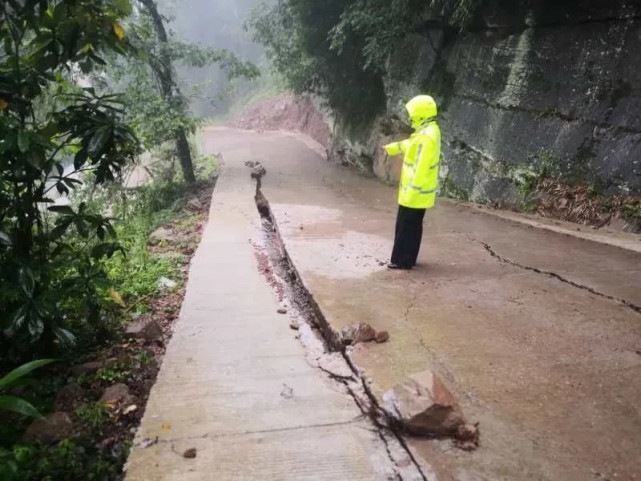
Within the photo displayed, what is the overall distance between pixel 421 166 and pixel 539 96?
Answer: 403cm

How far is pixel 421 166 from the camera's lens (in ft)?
14.7

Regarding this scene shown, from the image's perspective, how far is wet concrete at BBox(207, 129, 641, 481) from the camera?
7.64 feet

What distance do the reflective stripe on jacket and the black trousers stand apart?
13 centimetres

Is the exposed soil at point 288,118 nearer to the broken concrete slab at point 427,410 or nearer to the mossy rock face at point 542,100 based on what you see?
the mossy rock face at point 542,100

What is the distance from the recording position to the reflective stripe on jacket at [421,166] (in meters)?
4.45

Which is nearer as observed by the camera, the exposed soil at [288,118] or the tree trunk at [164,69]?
the tree trunk at [164,69]

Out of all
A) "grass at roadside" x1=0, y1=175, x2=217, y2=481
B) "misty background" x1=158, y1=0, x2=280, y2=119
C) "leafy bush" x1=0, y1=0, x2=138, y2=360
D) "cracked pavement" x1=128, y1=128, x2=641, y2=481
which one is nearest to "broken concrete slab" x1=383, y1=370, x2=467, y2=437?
"cracked pavement" x1=128, y1=128, x2=641, y2=481

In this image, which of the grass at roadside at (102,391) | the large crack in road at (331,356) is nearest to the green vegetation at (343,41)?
the large crack in road at (331,356)

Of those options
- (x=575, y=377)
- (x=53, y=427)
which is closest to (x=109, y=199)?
(x=53, y=427)

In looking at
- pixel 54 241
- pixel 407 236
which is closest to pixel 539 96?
pixel 407 236

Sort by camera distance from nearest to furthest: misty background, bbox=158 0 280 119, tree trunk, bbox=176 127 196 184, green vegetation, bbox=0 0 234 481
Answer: green vegetation, bbox=0 0 234 481
tree trunk, bbox=176 127 196 184
misty background, bbox=158 0 280 119

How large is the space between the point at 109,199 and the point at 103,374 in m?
9.39

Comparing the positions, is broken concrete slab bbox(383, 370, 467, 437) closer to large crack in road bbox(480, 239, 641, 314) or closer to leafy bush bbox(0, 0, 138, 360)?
leafy bush bbox(0, 0, 138, 360)

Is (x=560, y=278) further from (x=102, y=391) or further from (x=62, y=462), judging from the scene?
(x=62, y=462)
